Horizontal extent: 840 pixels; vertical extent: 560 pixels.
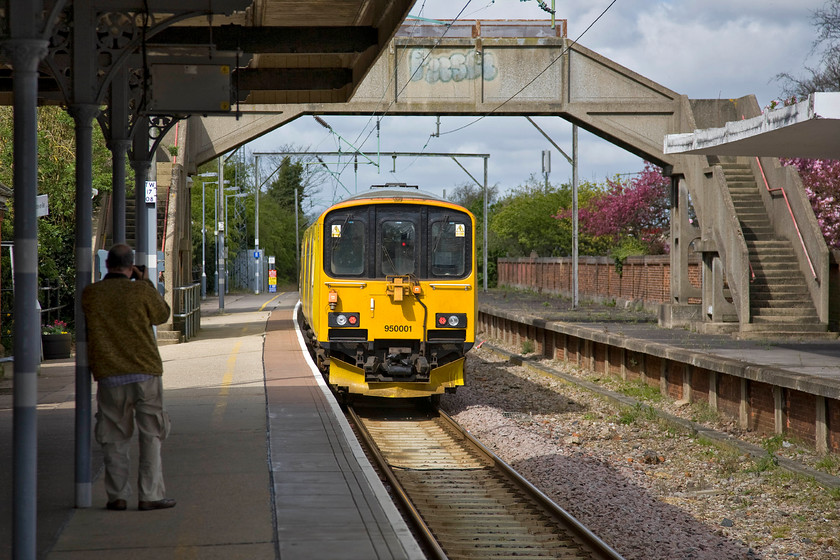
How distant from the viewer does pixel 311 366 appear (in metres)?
16.5

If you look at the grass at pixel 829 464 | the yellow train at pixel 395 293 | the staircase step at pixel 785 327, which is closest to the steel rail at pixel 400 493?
the yellow train at pixel 395 293

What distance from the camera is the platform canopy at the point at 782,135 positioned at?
11.4 metres

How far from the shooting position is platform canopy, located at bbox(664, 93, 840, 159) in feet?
37.5

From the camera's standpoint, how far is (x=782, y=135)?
1289cm

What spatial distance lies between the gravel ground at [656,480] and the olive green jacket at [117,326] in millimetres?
4122

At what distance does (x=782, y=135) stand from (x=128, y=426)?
980cm

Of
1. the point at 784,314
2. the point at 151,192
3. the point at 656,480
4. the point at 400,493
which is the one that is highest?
the point at 151,192

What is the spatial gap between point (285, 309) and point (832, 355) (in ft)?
81.1

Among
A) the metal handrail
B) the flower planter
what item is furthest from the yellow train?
the metal handrail

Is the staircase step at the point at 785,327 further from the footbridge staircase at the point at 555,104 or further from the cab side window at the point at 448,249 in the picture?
the cab side window at the point at 448,249

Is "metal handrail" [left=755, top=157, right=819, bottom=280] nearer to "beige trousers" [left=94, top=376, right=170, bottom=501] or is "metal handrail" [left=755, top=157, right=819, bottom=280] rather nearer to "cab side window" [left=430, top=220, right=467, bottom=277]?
"cab side window" [left=430, top=220, right=467, bottom=277]

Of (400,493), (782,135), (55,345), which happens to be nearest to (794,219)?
(782,135)

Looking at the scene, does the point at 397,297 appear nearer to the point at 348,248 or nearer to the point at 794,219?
the point at 348,248

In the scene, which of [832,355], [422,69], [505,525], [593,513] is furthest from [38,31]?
[422,69]
